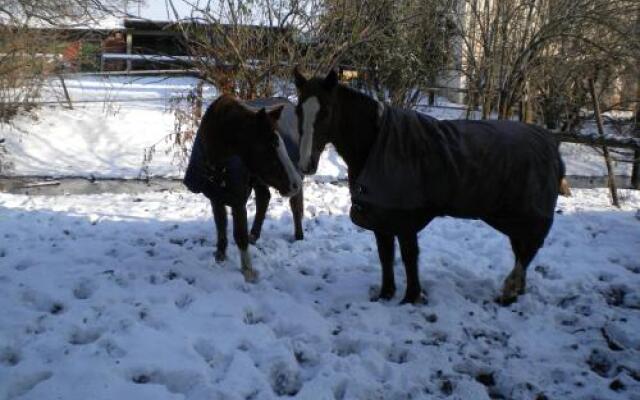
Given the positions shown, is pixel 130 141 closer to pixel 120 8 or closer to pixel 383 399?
pixel 120 8

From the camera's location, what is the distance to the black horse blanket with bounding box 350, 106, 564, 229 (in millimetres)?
3754

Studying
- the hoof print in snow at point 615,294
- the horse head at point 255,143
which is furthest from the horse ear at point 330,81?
the hoof print in snow at point 615,294

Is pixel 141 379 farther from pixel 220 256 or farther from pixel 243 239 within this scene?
pixel 220 256

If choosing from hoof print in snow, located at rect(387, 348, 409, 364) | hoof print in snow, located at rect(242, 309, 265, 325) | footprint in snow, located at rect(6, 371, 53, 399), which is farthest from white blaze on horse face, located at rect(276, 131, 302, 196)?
footprint in snow, located at rect(6, 371, 53, 399)

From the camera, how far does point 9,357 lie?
3.03m

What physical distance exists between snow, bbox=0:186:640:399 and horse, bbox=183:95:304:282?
0.62 meters

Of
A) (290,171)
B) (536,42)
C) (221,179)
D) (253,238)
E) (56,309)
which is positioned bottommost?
(56,309)

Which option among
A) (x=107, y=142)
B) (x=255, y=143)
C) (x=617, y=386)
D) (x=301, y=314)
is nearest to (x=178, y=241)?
(x=255, y=143)

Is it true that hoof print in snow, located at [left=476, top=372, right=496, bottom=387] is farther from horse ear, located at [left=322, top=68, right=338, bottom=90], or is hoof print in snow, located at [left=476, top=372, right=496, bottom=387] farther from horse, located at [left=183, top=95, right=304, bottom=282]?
horse ear, located at [left=322, top=68, right=338, bottom=90]

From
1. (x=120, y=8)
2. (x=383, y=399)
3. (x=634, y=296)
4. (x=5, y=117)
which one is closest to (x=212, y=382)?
(x=383, y=399)

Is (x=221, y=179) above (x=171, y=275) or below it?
above

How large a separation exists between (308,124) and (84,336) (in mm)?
2018

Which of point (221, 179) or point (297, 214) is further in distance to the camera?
point (297, 214)

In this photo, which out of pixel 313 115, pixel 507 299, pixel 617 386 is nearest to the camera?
pixel 617 386
